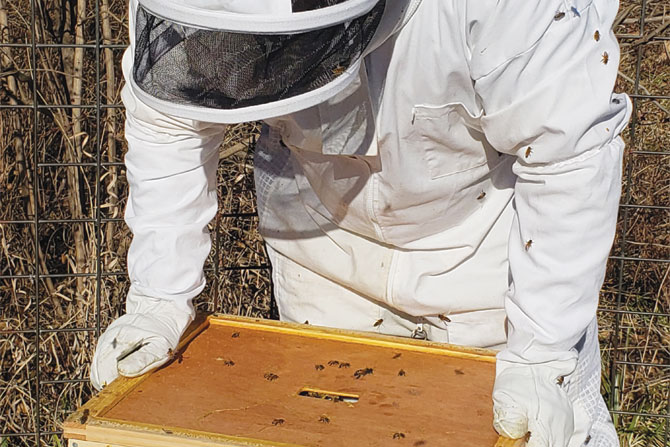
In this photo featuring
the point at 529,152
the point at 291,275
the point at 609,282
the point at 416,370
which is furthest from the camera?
the point at 609,282

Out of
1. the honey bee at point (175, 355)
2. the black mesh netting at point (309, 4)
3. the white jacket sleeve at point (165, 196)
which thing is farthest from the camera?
the white jacket sleeve at point (165, 196)

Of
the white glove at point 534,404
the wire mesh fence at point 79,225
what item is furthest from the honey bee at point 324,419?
the wire mesh fence at point 79,225

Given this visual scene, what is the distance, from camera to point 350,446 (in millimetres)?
1521

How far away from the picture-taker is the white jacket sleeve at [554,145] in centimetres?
155

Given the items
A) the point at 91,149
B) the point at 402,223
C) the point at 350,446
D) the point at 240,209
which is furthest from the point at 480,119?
the point at 91,149

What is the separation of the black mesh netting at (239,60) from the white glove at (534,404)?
2.00ft

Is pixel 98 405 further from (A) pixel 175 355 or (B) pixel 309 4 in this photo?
(B) pixel 309 4

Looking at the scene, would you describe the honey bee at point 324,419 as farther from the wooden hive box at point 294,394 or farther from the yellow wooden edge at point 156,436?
the yellow wooden edge at point 156,436

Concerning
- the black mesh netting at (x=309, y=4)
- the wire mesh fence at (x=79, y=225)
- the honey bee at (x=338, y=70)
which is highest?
the black mesh netting at (x=309, y=4)

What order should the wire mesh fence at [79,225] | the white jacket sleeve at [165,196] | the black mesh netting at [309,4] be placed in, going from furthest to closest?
the wire mesh fence at [79,225]
the white jacket sleeve at [165,196]
the black mesh netting at [309,4]

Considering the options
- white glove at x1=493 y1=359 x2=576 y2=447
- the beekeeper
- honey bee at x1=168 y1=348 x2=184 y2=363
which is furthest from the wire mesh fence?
white glove at x1=493 y1=359 x2=576 y2=447

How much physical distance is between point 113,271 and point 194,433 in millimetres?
1996

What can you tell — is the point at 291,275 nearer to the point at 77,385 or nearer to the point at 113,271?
the point at 113,271

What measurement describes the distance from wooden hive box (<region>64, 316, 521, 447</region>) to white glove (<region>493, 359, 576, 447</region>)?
40 millimetres
